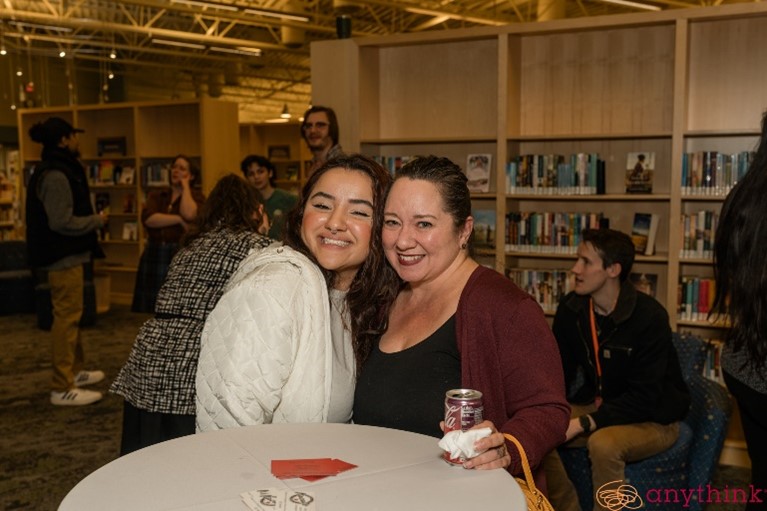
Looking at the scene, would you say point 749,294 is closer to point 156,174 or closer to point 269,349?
point 269,349

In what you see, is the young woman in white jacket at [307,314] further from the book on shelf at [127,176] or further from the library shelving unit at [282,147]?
the library shelving unit at [282,147]

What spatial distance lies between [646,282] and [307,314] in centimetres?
353

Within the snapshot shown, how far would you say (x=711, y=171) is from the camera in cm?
470

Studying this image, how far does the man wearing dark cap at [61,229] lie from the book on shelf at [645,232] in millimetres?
3673

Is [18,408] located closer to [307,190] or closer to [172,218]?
[172,218]

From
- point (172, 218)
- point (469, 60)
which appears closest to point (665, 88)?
point (469, 60)

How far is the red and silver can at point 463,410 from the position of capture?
164cm

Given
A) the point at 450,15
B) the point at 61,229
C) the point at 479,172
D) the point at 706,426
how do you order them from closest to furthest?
the point at 706,426 < the point at 61,229 < the point at 479,172 < the point at 450,15

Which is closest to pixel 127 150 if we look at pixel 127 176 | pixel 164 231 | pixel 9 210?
pixel 127 176

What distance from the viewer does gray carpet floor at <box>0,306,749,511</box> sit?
3980 millimetres

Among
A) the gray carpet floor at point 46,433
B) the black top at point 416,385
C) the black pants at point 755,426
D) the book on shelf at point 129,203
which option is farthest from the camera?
the book on shelf at point 129,203

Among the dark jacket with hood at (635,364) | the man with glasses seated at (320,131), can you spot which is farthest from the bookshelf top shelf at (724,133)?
the man with glasses seated at (320,131)

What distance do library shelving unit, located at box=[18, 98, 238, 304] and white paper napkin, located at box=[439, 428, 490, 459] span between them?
26.6ft

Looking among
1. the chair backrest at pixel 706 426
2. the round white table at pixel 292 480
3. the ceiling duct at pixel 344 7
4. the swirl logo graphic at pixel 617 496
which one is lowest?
the swirl logo graphic at pixel 617 496
